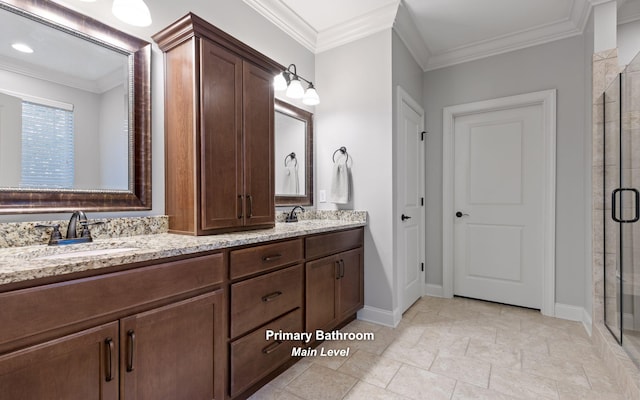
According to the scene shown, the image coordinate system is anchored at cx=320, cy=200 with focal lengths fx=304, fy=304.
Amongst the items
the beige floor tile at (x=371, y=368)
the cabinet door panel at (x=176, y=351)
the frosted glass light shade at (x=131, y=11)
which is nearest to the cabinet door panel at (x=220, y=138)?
the frosted glass light shade at (x=131, y=11)

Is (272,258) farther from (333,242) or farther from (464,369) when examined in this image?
(464,369)

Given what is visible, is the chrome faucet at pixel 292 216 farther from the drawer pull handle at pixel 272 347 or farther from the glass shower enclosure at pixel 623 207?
the glass shower enclosure at pixel 623 207

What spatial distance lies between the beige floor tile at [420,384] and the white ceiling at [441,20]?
2614mm

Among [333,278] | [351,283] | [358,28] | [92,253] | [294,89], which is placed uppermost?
[358,28]

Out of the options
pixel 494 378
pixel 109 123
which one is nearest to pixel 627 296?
pixel 494 378

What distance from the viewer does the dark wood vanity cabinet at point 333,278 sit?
2053 millimetres

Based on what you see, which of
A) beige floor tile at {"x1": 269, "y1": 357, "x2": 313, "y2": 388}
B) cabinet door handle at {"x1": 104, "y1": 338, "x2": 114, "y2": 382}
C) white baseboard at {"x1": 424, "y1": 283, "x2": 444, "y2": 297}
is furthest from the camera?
white baseboard at {"x1": 424, "y1": 283, "x2": 444, "y2": 297}

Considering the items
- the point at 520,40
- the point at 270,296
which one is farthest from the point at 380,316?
the point at 520,40

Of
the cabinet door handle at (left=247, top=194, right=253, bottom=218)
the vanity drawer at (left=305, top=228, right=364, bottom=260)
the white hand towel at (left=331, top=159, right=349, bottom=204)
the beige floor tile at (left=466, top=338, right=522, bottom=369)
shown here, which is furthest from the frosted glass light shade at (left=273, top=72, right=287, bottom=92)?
the beige floor tile at (left=466, top=338, right=522, bottom=369)

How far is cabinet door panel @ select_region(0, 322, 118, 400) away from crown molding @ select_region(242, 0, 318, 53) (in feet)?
7.75

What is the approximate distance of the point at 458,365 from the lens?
1969 mm

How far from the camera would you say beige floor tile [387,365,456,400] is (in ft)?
5.49

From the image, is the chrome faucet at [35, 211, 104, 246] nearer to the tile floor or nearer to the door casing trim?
the tile floor

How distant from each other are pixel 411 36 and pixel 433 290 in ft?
8.54
